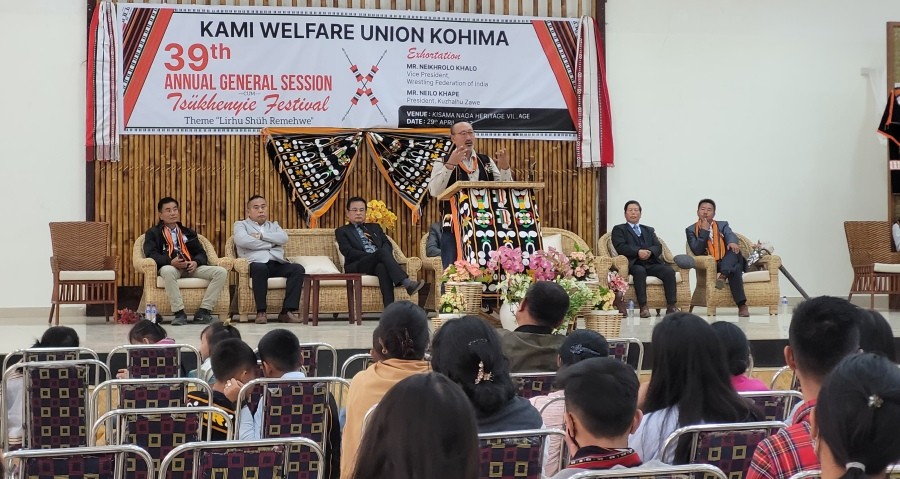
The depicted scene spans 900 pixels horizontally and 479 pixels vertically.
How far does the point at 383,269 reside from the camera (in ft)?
29.9

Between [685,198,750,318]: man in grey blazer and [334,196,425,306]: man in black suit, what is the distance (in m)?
2.65

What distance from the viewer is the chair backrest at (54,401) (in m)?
3.92

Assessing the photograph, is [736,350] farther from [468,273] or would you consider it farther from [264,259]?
[264,259]

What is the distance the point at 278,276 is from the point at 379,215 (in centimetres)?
116

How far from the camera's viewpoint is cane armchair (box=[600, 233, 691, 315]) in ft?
31.2

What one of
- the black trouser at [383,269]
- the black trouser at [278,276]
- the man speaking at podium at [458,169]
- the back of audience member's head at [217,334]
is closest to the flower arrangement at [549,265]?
the man speaking at podium at [458,169]

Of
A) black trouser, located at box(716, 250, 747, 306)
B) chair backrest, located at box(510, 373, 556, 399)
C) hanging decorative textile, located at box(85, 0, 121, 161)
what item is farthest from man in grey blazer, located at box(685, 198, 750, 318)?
chair backrest, located at box(510, 373, 556, 399)

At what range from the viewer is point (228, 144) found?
10031mm

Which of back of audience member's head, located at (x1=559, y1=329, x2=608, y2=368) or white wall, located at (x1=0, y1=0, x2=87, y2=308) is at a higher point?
white wall, located at (x1=0, y1=0, x2=87, y2=308)

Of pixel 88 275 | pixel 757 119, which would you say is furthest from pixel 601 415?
pixel 757 119

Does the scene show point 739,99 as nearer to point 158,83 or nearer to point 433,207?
point 433,207

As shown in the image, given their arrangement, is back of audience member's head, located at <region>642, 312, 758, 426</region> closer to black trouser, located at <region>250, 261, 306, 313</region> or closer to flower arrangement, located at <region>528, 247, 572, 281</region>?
flower arrangement, located at <region>528, 247, 572, 281</region>

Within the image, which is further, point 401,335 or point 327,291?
point 327,291

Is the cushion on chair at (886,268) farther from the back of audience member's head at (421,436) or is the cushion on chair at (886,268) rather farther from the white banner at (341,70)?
the back of audience member's head at (421,436)
